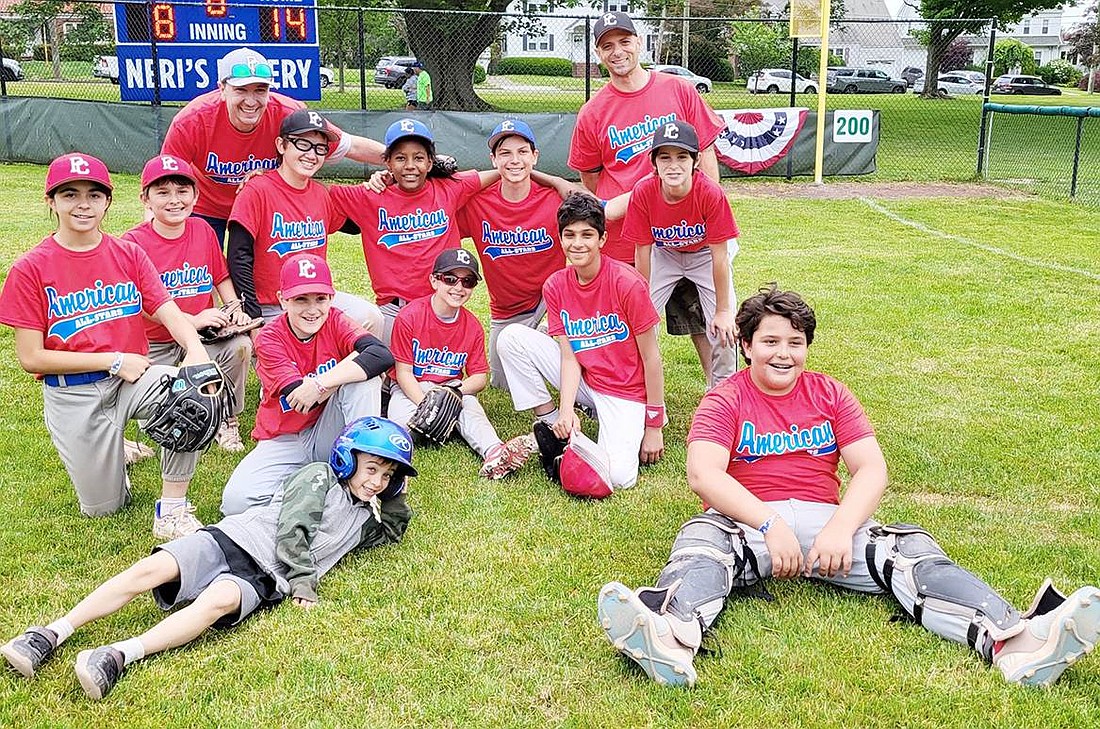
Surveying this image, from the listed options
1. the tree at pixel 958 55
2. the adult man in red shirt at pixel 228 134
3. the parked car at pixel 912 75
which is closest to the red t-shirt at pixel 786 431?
the adult man in red shirt at pixel 228 134

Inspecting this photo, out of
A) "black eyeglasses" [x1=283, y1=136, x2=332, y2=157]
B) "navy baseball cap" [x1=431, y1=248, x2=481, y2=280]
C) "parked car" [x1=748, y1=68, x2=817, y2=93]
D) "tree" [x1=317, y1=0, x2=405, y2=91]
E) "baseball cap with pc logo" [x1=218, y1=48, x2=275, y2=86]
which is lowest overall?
"navy baseball cap" [x1=431, y1=248, x2=481, y2=280]

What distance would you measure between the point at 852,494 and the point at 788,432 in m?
0.34

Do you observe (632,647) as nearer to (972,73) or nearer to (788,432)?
(788,432)

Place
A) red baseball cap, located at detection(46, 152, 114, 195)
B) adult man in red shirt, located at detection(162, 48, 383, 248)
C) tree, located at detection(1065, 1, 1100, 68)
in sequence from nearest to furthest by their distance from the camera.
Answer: red baseball cap, located at detection(46, 152, 114, 195) → adult man in red shirt, located at detection(162, 48, 383, 248) → tree, located at detection(1065, 1, 1100, 68)

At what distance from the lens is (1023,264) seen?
959cm

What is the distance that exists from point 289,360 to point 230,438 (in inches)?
40.1

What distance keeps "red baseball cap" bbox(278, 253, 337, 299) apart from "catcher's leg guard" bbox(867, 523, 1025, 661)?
8.26 feet

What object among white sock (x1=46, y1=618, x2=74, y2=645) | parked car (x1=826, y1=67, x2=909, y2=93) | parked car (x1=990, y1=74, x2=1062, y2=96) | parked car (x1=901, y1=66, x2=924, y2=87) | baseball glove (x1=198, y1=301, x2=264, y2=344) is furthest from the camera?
parked car (x1=990, y1=74, x2=1062, y2=96)

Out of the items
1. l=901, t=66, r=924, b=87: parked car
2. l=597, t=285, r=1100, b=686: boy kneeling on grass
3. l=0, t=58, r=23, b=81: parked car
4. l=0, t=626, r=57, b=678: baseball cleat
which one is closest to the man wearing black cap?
l=597, t=285, r=1100, b=686: boy kneeling on grass

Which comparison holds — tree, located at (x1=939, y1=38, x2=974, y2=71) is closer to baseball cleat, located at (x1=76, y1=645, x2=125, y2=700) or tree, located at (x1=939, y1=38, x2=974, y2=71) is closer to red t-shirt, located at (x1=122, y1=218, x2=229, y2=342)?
red t-shirt, located at (x1=122, y1=218, x2=229, y2=342)

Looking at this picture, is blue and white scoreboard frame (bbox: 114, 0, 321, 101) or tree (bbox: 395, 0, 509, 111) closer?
blue and white scoreboard frame (bbox: 114, 0, 321, 101)

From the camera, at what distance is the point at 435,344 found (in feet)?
17.7

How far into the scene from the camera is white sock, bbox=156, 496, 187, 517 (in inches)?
167

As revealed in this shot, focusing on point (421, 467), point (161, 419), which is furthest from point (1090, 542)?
point (161, 419)
